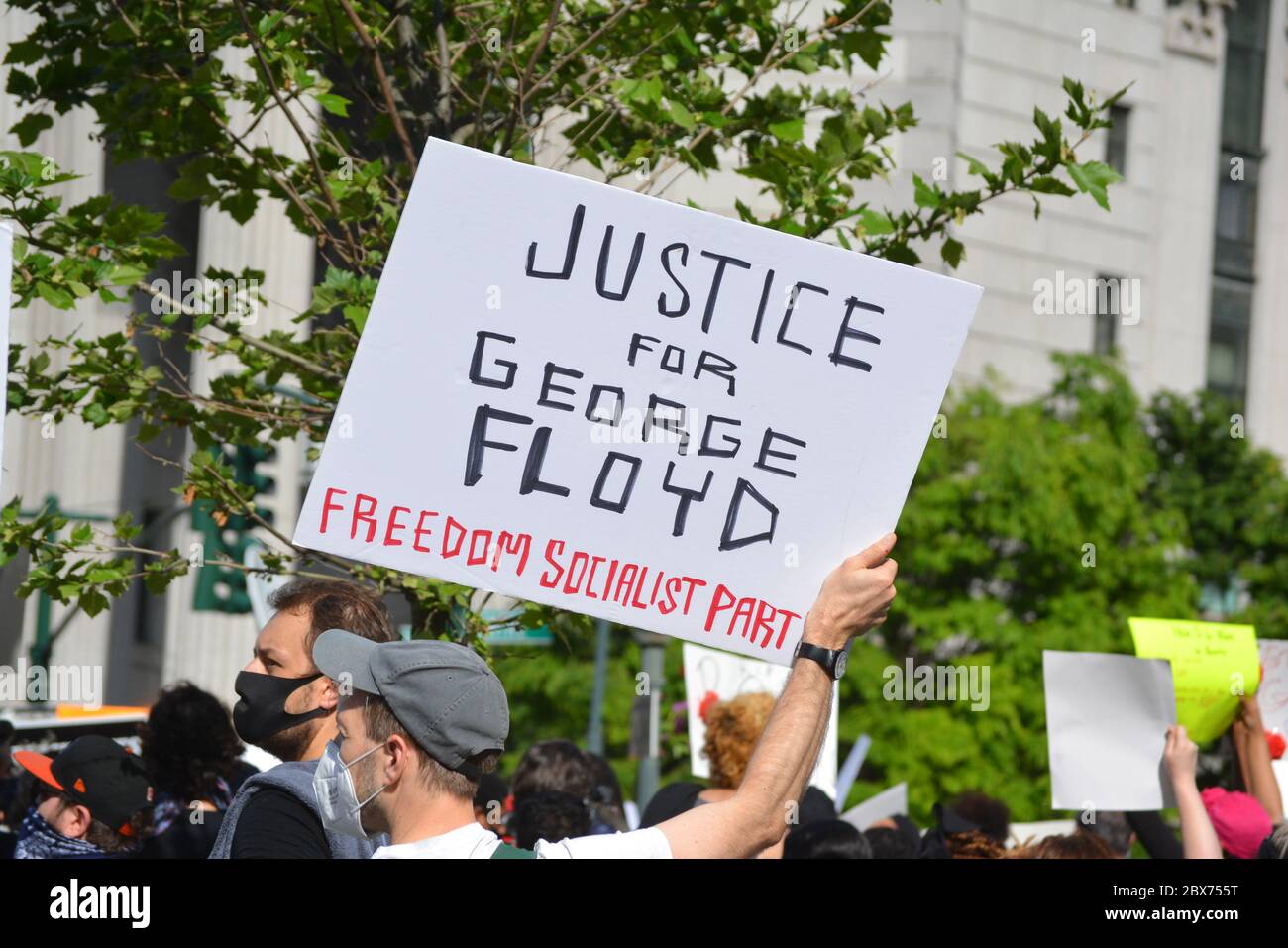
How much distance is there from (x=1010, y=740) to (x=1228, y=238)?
18.2 m

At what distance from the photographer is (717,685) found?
7.74 meters

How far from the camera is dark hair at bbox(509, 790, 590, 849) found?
511 cm

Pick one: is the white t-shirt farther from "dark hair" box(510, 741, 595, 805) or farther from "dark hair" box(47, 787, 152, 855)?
"dark hair" box(510, 741, 595, 805)

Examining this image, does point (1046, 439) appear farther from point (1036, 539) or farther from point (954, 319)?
point (954, 319)

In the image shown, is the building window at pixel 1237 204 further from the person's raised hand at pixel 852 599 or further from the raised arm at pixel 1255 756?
the person's raised hand at pixel 852 599

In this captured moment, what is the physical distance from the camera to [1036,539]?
22.0 m

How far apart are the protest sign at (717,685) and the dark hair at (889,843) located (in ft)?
3.31

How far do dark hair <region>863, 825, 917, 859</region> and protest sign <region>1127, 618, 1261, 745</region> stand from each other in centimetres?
100

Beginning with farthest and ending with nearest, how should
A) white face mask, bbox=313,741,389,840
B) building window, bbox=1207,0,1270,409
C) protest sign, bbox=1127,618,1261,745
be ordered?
building window, bbox=1207,0,1270,409
protest sign, bbox=1127,618,1261,745
white face mask, bbox=313,741,389,840

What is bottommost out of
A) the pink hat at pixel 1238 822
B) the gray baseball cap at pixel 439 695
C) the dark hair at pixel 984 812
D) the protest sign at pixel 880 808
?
the protest sign at pixel 880 808

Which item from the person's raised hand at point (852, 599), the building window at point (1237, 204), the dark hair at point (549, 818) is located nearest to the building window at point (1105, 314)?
the building window at point (1237, 204)

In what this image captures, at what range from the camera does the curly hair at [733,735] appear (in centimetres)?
538

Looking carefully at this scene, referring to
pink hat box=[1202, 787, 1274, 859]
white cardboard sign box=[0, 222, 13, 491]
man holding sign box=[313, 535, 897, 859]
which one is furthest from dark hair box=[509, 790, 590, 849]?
white cardboard sign box=[0, 222, 13, 491]

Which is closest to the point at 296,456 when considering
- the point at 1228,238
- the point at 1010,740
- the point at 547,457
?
the point at 1010,740
